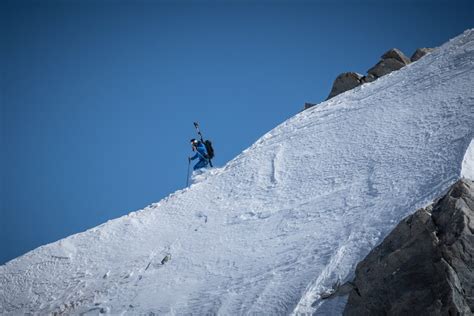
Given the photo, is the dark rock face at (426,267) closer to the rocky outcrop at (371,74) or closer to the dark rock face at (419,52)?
the rocky outcrop at (371,74)

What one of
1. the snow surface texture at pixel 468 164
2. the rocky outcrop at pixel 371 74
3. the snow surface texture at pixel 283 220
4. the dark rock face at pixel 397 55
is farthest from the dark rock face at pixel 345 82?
the snow surface texture at pixel 468 164

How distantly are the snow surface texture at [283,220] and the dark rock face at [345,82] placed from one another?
221 inches

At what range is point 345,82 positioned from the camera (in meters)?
21.5

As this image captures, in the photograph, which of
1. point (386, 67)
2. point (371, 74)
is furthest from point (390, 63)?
point (371, 74)

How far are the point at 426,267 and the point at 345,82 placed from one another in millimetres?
17153

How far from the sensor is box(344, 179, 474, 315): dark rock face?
5.34 metres

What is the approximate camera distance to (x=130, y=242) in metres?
12.3

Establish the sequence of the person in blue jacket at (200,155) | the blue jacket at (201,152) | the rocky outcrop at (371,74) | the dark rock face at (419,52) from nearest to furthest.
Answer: the person in blue jacket at (200,155)
the blue jacket at (201,152)
the rocky outcrop at (371,74)
the dark rock face at (419,52)

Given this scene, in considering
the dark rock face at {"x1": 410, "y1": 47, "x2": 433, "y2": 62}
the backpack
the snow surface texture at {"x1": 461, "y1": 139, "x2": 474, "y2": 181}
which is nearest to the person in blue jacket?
the backpack

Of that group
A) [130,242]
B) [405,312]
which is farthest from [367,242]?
[130,242]

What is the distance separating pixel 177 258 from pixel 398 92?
10.0 m

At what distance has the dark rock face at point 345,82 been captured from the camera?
2127 cm

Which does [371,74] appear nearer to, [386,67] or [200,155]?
[386,67]

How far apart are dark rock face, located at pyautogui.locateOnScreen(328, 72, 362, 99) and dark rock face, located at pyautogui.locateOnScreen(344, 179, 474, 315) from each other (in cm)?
1572
